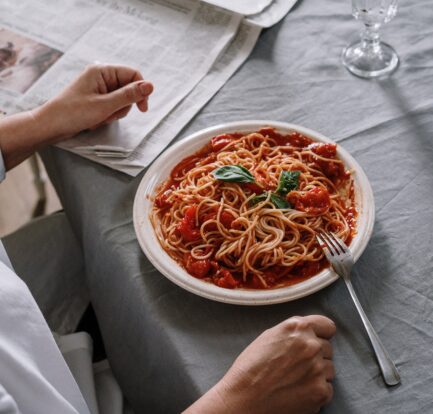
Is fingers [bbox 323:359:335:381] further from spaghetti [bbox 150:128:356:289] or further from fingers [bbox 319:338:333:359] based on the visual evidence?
spaghetti [bbox 150:128:356:289]

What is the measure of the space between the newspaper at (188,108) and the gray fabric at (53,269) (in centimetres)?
24

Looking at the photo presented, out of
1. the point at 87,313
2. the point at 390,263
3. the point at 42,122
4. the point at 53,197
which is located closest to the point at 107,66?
the point at 42,122

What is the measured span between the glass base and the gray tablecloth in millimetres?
20

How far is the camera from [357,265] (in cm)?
94

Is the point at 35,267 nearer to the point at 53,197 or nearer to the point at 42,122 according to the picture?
the point at 42,122

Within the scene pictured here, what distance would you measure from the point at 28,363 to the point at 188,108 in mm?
616

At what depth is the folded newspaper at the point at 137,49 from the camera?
3.92 ft

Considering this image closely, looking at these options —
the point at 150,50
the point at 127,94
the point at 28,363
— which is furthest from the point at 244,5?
the point at 28,363

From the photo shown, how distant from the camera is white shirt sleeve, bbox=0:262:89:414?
750mm

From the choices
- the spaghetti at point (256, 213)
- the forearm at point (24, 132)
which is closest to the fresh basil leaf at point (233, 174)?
the spaghetti at point (256, 213)

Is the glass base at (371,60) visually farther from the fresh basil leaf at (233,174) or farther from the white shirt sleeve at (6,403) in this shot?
the white shirt sleeve at (6,403)

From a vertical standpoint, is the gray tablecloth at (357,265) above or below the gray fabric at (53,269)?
above

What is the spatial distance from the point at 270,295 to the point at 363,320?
134mm

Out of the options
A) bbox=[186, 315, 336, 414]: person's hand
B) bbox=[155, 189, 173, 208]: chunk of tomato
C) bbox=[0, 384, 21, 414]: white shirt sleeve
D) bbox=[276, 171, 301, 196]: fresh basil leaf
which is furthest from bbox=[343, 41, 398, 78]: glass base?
bbox=[0, 384, 21, 414]: white shirt sleeve
